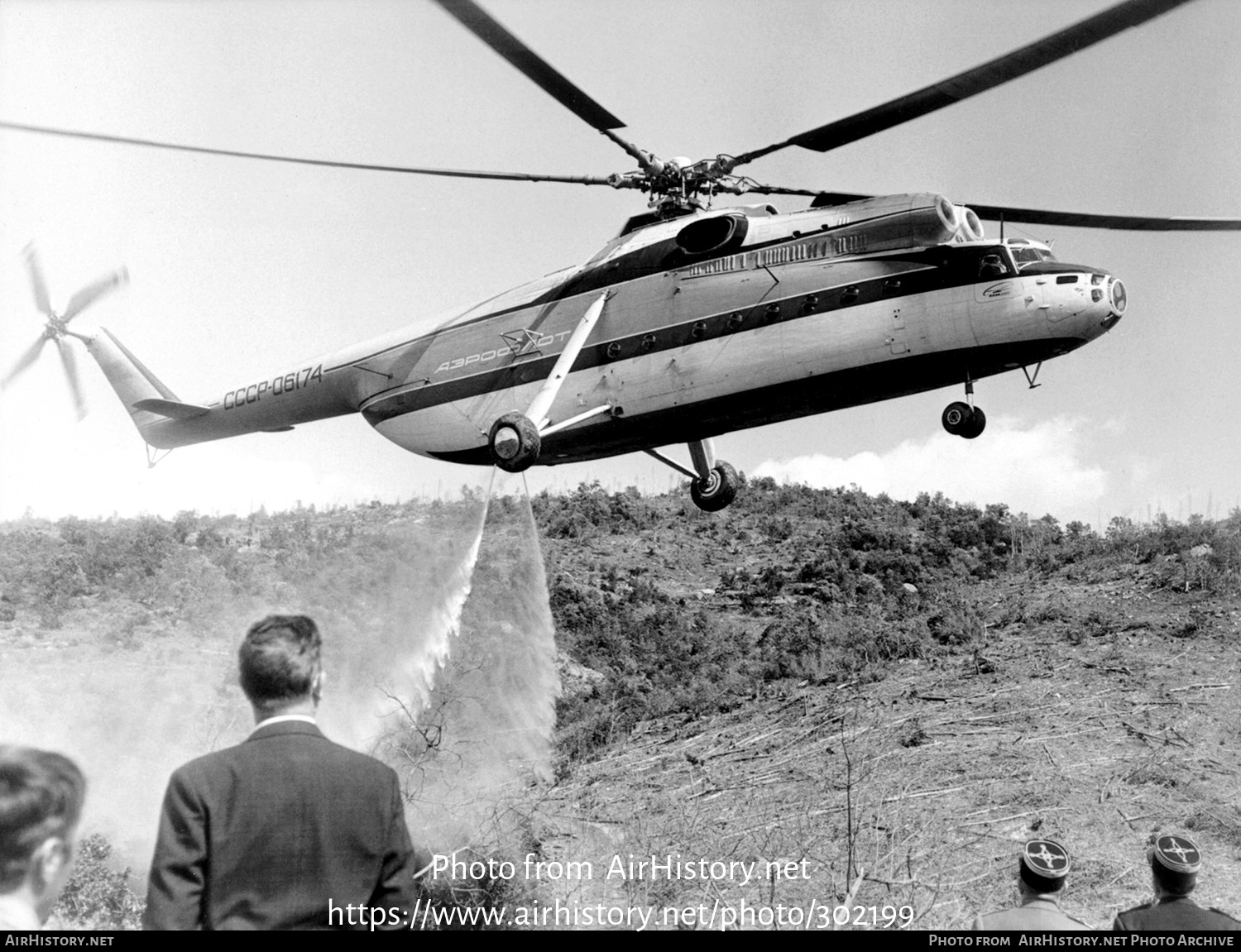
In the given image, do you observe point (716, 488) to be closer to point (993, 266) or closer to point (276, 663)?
point (993, 266)

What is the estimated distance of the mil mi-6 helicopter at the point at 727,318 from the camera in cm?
862

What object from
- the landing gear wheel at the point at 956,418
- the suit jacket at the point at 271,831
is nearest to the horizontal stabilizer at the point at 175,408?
the landing gear wheel at the point at 956,418

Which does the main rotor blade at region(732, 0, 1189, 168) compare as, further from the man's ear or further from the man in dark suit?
the man's ear

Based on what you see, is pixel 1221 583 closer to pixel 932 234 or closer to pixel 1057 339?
pixel 1057 339

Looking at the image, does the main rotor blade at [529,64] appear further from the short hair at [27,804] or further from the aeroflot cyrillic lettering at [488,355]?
the short hair at [27,804]

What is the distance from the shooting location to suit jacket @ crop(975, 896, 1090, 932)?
12.3 ft

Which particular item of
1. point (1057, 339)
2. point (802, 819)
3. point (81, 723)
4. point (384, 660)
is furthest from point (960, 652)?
point (81, 723)

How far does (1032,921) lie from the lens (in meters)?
3.77

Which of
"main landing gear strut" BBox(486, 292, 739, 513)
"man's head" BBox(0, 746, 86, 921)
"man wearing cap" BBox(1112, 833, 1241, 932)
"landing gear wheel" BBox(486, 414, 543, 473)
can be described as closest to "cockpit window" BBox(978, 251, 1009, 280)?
"main landing gear strut" BBox(486, 292, 739, 513)

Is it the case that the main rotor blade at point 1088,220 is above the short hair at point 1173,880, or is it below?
above

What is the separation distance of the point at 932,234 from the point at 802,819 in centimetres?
616

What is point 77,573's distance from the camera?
1842 centimetres

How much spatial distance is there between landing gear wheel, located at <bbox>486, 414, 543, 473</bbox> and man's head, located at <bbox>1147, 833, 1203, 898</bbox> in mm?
6609

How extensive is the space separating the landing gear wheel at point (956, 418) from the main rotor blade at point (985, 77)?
2786 mm
